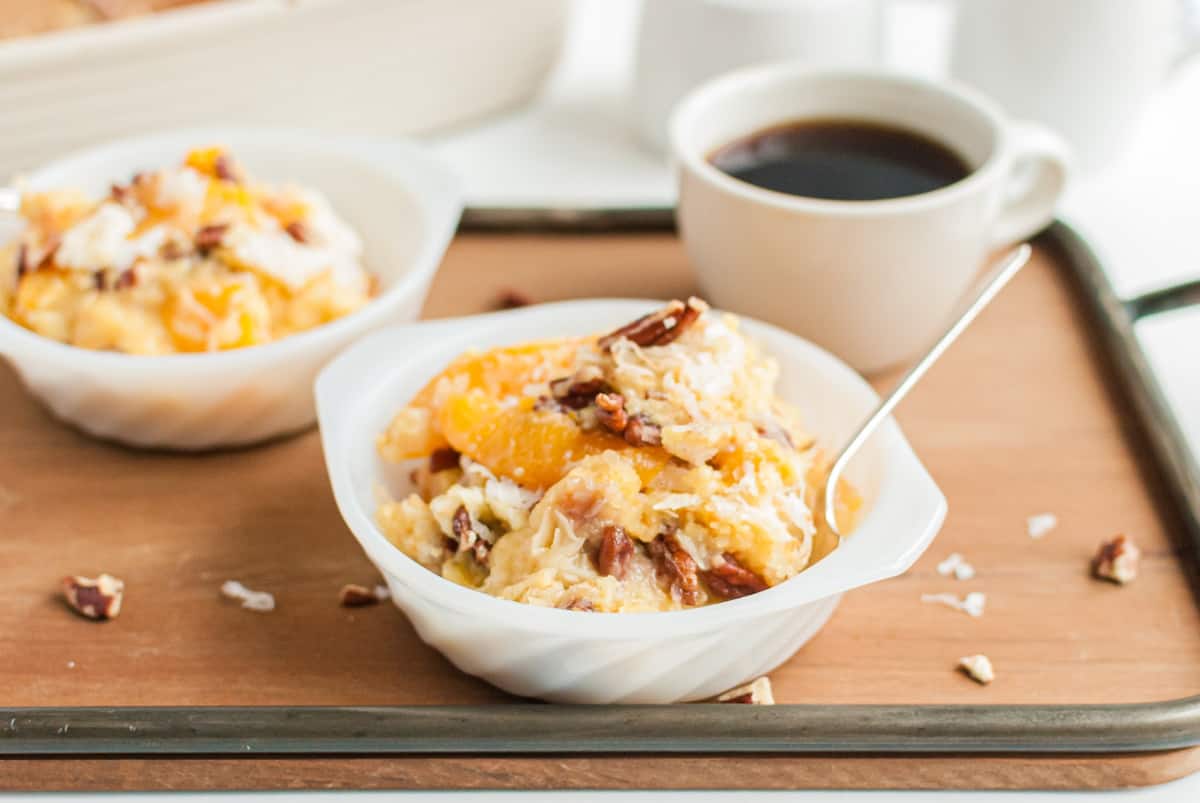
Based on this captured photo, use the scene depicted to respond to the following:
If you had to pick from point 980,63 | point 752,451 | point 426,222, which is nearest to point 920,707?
point 752,451

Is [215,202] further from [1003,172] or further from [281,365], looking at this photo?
[1003,172]

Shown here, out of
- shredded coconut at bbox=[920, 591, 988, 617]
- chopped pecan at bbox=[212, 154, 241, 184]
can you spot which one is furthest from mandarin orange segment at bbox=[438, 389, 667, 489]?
chopped pecan at bbox=[212, 154, 241, 184]

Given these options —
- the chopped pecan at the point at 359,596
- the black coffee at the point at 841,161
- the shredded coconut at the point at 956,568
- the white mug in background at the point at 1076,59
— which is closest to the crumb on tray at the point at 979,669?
the shredded coconut at the point at 956,568

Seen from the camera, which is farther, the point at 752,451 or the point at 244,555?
the point at 244,555

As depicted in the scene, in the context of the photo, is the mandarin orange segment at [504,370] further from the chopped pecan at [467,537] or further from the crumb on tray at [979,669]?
the crumb on tray at [979,669]

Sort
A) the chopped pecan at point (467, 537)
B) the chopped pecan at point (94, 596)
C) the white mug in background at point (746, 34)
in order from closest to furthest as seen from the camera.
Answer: the chopped pecan at point (467, 537), the chopped pecan at point (94, 596), the white mug in background at point (746, 34)

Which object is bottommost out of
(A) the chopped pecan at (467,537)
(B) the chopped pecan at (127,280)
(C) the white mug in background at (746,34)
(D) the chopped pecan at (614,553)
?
(A) the chopped pecan at (467,537)

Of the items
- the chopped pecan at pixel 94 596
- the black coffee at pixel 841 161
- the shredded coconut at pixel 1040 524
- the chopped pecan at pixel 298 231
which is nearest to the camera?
the chopped pecan at pixel 94 596

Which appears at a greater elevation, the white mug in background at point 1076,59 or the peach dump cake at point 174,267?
the white mug in background at point 1076,59
